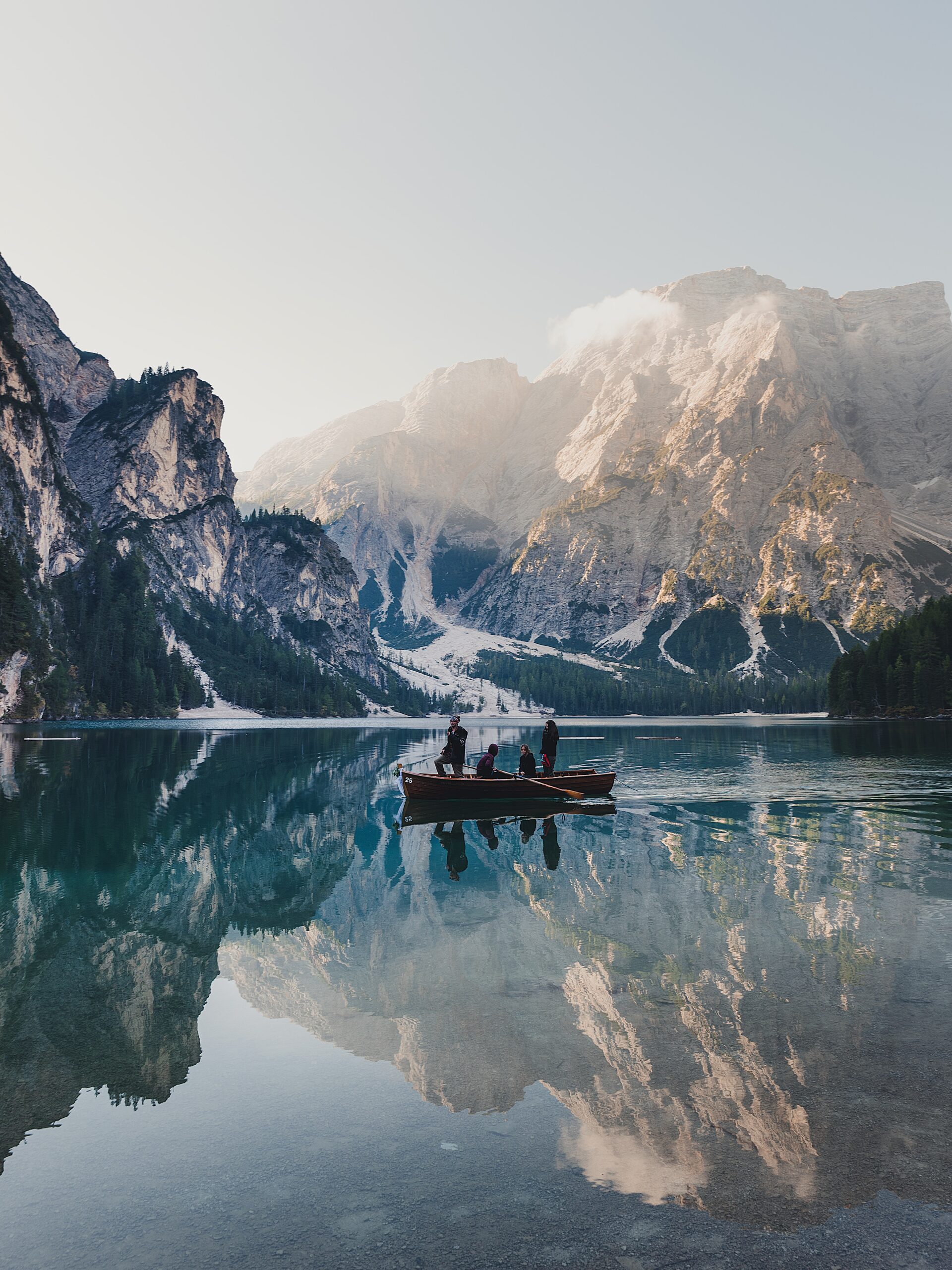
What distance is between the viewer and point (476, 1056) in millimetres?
12289

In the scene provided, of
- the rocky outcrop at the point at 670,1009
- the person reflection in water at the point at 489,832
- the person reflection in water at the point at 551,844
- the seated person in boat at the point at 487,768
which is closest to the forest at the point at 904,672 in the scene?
the seated person in boat at the point at 487,768

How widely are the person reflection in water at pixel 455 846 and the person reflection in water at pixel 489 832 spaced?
0.90m

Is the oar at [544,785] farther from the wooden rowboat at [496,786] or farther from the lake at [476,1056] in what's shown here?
the lake at [476,1056]

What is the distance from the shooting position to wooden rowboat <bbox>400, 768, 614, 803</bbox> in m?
44.9

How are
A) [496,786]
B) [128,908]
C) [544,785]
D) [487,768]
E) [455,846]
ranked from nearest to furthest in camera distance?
1. [128,908]
2. [455,846]
3. [496,786]
4. [544,785]
5. [487,768]

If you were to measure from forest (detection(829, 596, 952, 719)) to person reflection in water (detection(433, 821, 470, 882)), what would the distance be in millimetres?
132931

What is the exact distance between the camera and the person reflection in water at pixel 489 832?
3412cm

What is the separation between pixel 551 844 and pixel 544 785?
11.9 meters

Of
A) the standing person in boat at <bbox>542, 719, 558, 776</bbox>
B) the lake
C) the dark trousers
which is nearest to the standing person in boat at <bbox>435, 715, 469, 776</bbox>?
the dark trousers

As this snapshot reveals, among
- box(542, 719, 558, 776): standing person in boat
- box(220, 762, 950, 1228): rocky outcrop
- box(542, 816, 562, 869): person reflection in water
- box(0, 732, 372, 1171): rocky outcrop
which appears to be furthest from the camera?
box(542, 719, 558, 776): standing person in boat

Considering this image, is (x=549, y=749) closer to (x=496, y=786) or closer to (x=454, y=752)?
(x=496, y=786)

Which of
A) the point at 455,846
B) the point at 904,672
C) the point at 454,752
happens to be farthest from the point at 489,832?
the point at 904,672

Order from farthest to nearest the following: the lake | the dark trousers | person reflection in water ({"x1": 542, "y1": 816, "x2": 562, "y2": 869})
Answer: the dark trousers
person reflection in water ({"x1": 542, "y1": 816, "x2": 562, "y2": 869})
the lake

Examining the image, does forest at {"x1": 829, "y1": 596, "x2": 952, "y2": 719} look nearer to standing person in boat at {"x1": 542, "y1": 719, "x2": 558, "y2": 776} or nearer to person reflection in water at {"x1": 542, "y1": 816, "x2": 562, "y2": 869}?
standing person in boat at {"x1": 542, "y1": 719, "x2": 558, "y2": 776}
